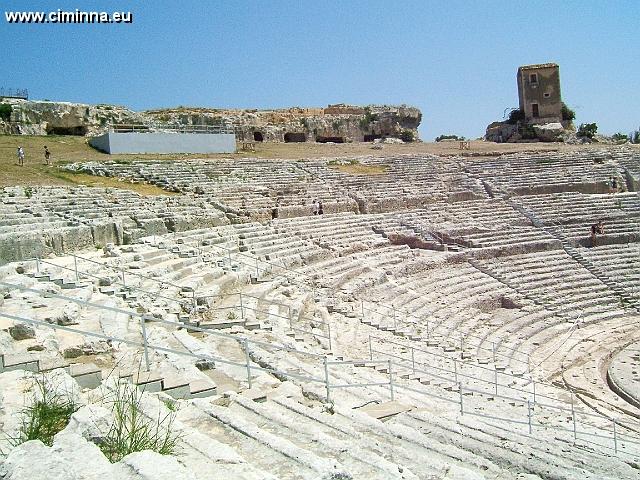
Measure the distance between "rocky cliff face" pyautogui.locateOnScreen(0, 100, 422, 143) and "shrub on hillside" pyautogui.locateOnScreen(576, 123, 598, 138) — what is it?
11.0 m

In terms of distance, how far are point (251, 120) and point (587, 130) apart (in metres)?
22.6

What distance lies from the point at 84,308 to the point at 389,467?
19.1ft

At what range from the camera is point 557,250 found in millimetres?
19266

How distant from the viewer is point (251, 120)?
36906 millimetres

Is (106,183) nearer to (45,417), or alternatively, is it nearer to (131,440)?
(45,417)

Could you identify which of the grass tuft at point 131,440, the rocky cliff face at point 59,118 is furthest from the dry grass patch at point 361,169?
the grass tuft at point 131,440

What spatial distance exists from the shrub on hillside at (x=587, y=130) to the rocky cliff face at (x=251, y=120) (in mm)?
10955

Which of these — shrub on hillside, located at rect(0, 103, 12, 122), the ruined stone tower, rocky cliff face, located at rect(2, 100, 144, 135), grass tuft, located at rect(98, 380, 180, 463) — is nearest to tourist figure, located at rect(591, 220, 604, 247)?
grass tuft, located at rect(98, 380, 180, 463)

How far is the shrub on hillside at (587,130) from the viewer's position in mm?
38872

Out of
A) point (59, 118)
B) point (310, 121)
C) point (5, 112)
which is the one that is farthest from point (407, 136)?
point (5, 112)

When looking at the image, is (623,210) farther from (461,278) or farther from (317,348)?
(317,348)

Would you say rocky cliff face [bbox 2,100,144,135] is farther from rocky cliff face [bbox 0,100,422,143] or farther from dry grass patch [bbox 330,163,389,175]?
dry grass patch [bbox 330,163,389,175]

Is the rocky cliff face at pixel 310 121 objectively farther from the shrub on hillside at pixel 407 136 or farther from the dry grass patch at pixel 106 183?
the dry grass patch at pixel 106 183

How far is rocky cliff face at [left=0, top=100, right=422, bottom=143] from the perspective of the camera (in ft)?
96.0
